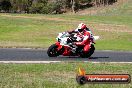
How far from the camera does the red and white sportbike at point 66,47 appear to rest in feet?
68.1

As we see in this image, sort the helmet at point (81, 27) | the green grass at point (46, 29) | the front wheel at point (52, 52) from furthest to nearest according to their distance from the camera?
1. the green grass at point (46, 29)
2. the helmet at point (81, 27)
3. the front wheel at point (52, 52)

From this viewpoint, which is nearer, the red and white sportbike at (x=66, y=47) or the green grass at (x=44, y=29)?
the red and white sportbike at (x=66, y=47)

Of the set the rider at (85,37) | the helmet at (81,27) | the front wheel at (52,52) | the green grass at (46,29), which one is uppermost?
the helmet at (81,27)

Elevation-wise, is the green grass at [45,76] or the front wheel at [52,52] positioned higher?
the green grass at [45,76]

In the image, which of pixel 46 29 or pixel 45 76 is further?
pixel 46 29

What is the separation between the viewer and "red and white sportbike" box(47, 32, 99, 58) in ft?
68.1

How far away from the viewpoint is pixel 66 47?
2102cm

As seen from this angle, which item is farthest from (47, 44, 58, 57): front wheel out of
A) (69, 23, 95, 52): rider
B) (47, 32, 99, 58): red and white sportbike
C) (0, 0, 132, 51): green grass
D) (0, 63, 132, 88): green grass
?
(0, 0, 132, 51): green grass

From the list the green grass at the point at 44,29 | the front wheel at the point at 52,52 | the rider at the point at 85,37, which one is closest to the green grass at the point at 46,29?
the green grass at the point at 44,29

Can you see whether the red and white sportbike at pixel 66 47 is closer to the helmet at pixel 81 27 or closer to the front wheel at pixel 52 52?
the front wheel at pixel 52 52

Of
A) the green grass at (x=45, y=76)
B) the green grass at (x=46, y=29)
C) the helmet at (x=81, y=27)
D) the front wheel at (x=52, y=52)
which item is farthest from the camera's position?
the green grass at (x=46, y=29)

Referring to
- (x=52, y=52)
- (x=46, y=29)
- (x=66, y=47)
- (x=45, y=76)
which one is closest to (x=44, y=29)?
(x=46, y=29)

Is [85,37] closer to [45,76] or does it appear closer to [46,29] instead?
[45,76]

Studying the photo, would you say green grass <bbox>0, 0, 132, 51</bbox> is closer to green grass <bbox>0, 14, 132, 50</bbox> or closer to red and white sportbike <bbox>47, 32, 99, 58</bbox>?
green grass <bbox>0, 14, 132, 50</bbox>
